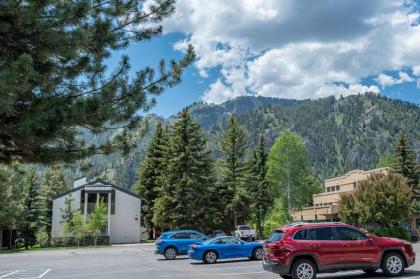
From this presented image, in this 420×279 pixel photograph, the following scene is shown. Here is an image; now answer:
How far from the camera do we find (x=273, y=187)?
62.8m

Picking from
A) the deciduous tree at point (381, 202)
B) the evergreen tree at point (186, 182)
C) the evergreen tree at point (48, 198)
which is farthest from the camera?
the evergreen tree at point (48, 198)

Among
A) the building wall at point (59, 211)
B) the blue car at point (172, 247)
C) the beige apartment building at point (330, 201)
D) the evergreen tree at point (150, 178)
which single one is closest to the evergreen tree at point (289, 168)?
the beige apartment building at point (330, 201)

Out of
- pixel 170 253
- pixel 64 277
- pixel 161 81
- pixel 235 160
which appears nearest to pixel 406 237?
pixel 170 253

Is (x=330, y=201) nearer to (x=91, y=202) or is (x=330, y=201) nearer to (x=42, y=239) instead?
(x=91, y=202)

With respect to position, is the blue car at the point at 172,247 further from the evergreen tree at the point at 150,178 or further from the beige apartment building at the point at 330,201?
the beige apartment building at the point at 330,201

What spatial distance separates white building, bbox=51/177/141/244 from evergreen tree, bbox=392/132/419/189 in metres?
32.4

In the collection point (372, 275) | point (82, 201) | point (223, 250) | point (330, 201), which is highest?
point (82, 201)

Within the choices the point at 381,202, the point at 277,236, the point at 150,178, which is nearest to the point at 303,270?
the point at 277,236

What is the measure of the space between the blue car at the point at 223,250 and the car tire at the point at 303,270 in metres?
9.22

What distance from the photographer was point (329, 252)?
13789 millimetres

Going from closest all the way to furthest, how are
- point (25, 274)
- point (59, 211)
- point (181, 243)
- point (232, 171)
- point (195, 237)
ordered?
point (25, 274)
point (181, 243)
point (195, 237)
point (232, 171)
point (59, 211)

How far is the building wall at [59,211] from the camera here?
54812 mm

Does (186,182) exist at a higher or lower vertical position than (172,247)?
higher

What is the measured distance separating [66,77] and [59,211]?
51.6 m
